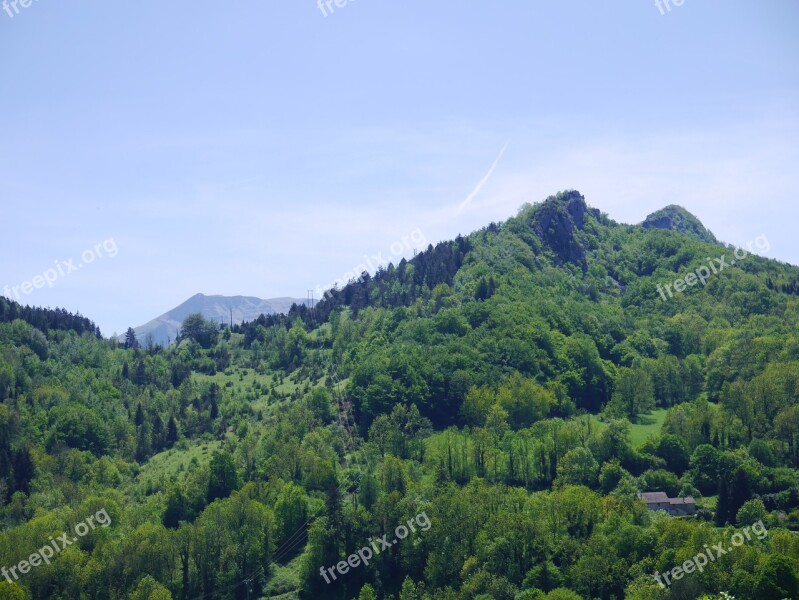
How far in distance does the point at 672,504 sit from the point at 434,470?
34.5 metres

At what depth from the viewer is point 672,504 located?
356 ft

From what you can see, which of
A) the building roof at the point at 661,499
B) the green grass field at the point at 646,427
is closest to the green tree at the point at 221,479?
the building roof at the point at 661,499

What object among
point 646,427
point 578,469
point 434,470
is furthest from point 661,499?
point 646,427

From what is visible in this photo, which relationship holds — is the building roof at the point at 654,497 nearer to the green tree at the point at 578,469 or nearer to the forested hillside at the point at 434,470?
the forested hillside at the point at 434,470

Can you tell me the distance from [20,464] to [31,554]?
141 feet

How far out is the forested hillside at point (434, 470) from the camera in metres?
96.4

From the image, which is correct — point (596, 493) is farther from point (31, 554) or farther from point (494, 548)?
point (31, 554)

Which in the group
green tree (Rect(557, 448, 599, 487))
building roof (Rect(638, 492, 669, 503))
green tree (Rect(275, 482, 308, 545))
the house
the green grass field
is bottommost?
the house

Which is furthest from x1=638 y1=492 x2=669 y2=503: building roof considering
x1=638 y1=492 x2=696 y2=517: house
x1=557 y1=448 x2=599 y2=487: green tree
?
x1=557 y1=448 x2=599 y2=487: green tree

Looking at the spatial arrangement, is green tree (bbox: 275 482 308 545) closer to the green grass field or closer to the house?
the house

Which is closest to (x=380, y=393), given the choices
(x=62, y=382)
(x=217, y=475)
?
(x=217, y=475)

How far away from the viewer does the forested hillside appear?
316ft

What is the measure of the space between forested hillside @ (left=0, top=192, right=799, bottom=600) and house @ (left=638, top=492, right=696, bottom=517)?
2.83 m

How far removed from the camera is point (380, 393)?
15875 centimetres
